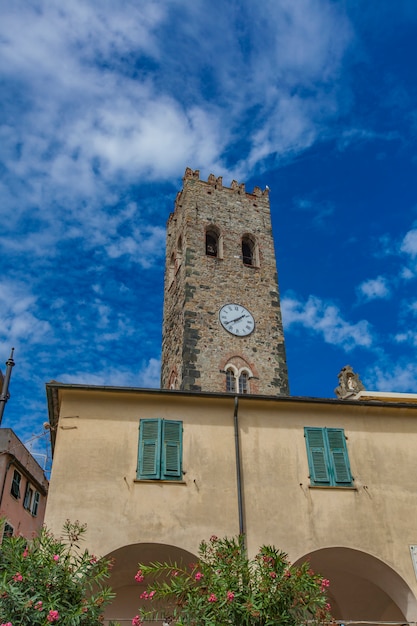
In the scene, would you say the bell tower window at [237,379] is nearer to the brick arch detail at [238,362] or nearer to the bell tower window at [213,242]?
the brick arch detail at [238,362]

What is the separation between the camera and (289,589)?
29.2ft

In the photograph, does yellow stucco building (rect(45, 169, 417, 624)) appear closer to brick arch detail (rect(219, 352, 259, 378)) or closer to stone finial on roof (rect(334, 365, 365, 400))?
stone finial on roof (rect(334, 365, 365, 400))

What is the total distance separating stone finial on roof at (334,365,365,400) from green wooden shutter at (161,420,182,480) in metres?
10.4

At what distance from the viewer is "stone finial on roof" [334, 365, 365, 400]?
22.3 metres

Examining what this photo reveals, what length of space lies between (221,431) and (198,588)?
4.78 m

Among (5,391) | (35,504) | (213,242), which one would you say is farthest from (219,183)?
(5,391)

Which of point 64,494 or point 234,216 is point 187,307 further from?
point 64,494

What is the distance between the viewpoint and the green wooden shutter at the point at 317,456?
1310 cm

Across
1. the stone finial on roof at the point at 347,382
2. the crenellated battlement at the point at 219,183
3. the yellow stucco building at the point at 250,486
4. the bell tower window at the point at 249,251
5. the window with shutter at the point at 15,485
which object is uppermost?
the crenellated battlement at the point at 219,183

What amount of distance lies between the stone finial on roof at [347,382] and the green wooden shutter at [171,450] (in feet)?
34.0

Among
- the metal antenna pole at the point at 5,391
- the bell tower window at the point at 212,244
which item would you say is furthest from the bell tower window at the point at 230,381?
the metal antenna pole at the point at 5,391

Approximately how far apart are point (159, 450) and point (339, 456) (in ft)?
13.0

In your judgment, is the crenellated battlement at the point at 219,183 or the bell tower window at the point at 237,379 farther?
the crenellated battlement at the point at 219,183

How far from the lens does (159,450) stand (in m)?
12.8
